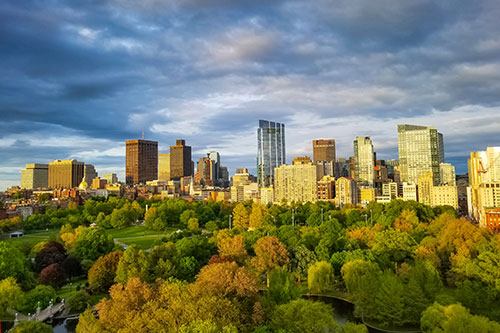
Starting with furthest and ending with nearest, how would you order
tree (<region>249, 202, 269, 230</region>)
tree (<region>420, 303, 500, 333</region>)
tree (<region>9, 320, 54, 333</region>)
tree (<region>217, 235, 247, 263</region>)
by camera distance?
1. tree (<region>249, 202, 269, 230</region>)
2. tree (<region>217, 235, 247, 263</region>)
3. tree (<region>9, 320, 54, 333</region>)
4. tree (<region>420, 303, 500, 333</region>)

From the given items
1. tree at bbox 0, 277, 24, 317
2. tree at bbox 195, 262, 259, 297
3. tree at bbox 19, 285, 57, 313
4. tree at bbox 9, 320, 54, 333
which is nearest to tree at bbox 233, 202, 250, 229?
tree at bbox 19, 285, 57, 313

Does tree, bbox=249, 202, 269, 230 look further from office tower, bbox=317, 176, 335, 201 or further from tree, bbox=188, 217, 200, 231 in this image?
office tower, bbox=317, 176, 335, 201

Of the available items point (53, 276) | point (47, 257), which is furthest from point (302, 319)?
point (47, 257)

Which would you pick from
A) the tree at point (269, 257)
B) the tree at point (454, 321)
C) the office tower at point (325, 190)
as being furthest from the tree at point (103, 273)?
the office tower at point (325, 190)

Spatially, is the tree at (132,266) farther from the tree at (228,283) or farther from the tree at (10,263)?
the tree at (228,283)

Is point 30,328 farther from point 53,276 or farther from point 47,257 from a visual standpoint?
point 47,257
